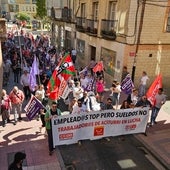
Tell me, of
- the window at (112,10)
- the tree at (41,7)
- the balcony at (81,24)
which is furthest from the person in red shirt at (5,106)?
Result: the tree at (41,7)

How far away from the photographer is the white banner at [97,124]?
866 centimetres

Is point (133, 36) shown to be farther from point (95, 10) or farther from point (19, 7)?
point (19, 7)

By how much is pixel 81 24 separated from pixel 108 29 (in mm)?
5974

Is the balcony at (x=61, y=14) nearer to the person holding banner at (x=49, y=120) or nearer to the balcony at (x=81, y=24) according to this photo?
the balcony at (x=81, y=24)

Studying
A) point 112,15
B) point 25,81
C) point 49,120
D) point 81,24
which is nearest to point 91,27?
point 81,24

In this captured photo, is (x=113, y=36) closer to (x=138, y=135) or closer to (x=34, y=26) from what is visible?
(x=138, y=135)

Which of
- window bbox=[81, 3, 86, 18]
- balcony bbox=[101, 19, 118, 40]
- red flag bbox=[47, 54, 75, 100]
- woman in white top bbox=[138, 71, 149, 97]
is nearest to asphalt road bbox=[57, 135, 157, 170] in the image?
red flag bbox=[47, 54, 75, 100]

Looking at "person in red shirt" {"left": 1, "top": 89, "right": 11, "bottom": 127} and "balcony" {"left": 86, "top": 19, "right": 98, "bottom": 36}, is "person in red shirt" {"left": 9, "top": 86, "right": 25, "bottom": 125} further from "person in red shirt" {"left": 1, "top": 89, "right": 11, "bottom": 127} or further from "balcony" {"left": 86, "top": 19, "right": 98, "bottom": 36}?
"balcony" {"left": 86, "top": 19, "right": 98, "bottom": 36}

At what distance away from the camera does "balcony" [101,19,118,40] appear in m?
17.1

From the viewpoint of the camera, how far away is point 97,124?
9.16 metres

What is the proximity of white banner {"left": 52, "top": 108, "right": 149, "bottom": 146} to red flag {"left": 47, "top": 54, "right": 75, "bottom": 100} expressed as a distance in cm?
221

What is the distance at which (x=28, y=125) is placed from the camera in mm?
10672

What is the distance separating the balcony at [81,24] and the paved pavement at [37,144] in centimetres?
1307

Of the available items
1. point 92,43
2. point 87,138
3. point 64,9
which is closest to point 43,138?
point 87,138
